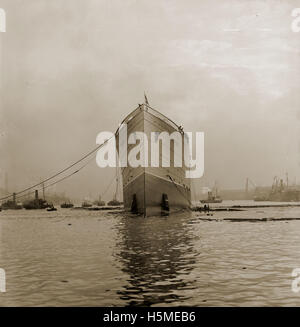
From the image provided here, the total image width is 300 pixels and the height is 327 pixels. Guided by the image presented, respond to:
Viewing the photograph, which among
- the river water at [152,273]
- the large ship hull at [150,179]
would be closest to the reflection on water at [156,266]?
the river water at [152,273]

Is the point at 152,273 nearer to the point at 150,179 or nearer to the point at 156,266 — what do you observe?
the point at 156,266

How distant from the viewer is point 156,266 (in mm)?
11906

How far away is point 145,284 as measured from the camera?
9.62m

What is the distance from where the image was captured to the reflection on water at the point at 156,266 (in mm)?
8586

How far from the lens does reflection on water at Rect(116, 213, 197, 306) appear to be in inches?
338

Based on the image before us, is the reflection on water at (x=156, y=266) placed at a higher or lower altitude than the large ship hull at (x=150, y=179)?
lower

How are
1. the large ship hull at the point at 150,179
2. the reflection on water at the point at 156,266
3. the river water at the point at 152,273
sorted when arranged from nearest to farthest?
the river water at the point at 152,273, the reflection on water at the point at 156,266, the large ship hull at the point at 150,179

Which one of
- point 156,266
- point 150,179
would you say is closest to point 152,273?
point 156,266

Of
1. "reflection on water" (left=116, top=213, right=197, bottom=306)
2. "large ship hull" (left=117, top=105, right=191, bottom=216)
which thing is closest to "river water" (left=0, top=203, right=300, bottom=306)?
"reflection on water" (left=116, top=213, right=197, bottom=306)

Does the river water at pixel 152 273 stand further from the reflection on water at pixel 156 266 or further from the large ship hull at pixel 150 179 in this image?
the large ship hull at pixel 150 179

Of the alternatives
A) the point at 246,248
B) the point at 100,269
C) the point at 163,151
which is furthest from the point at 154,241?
the point at 163,151

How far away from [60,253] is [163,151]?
69.9ft

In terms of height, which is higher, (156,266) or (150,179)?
(150,179)
